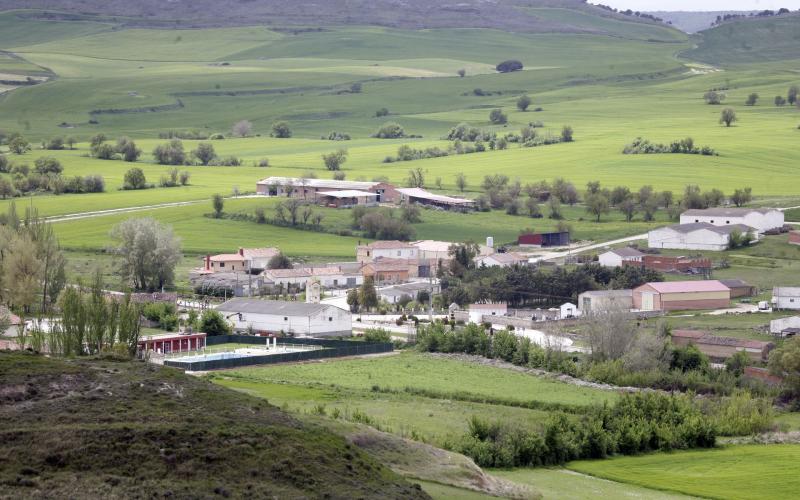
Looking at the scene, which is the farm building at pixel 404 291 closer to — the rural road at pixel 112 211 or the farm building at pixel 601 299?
the farm building at pixel 601 299

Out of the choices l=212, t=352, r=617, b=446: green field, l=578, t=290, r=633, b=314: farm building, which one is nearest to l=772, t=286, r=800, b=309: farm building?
l=578, t=290, r=633, b=314: farm building

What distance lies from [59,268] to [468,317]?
55.9 feet

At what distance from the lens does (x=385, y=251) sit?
72.9 m

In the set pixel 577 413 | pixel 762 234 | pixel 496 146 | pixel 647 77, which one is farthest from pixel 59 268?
pixel 647 77

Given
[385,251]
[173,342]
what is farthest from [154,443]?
[385,251]

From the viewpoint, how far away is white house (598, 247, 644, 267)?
6875 centimetres

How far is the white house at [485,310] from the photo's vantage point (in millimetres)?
58406

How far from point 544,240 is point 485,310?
18.9m

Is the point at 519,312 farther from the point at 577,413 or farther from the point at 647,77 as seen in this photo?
the point at 647,77

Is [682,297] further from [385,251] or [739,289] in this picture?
[385,251]

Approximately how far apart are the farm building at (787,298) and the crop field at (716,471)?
843 inches

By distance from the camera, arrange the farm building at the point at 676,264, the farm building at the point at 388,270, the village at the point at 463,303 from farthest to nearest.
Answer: the farm building at the point at 388,270 → the farm building at the point at 676,264 → the village at the point at 463,303

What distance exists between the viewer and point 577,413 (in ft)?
127

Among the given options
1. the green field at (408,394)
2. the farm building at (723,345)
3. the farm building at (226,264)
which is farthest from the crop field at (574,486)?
the farm building at (226,264)
